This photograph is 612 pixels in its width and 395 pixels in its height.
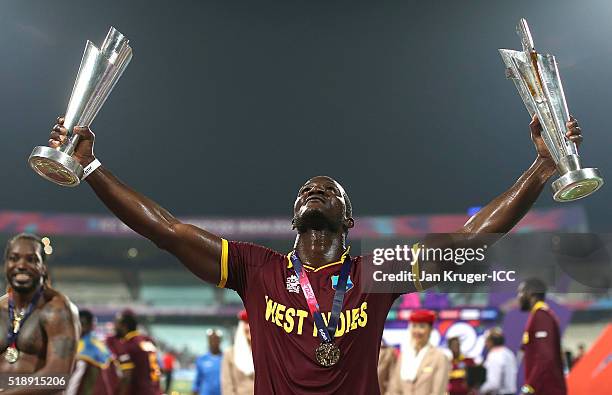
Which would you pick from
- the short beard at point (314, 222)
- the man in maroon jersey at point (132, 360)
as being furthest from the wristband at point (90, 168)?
the man in maroon jersey at point (132, 360)

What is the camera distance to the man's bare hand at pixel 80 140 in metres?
2.97

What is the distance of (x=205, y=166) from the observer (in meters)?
22.2

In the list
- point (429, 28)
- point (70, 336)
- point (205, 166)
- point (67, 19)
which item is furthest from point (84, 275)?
point (70, 336)

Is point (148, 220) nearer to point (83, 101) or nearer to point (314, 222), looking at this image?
point (83, 101)

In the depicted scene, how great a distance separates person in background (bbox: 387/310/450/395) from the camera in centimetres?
696

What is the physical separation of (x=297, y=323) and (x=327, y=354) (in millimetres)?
170

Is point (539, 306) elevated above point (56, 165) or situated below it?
above

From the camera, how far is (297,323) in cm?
296

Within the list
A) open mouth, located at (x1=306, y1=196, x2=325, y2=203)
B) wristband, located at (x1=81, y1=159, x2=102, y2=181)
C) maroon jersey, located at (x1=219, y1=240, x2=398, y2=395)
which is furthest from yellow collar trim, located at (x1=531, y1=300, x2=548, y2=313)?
wristband, located at (x1=81, y1=159, x2=102, y2=181)

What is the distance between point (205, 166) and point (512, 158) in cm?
872

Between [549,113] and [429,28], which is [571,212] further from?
[549,113]

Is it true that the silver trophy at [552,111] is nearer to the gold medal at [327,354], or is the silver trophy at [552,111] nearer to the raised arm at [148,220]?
the gold medal at [327,354]

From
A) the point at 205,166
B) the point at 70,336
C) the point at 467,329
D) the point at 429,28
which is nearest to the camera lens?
the point at 70,336

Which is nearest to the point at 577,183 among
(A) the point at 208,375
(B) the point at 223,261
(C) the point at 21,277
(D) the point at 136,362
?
(B) the point at 223,261
